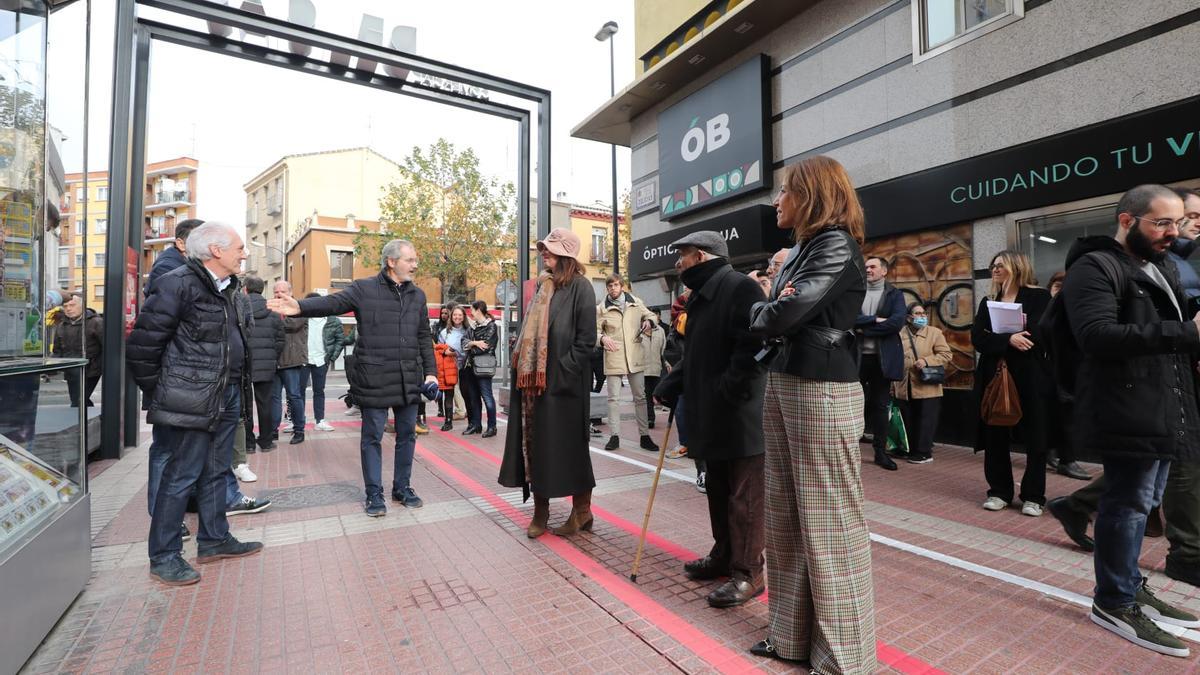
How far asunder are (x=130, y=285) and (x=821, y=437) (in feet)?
27.6

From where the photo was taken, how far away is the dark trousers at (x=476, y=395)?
29.0 ft

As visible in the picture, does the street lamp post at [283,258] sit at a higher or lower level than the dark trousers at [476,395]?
higher

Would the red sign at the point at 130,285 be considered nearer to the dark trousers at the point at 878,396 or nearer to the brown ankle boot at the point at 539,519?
the brown ankle boot at the point at 539,519

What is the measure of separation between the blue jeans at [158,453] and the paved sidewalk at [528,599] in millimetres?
446

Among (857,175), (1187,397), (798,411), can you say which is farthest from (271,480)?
(857,175)

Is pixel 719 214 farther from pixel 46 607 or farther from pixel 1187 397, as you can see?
pixel 46 607

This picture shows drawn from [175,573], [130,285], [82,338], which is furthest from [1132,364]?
[130,285]

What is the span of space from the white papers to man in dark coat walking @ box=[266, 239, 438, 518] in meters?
4.39

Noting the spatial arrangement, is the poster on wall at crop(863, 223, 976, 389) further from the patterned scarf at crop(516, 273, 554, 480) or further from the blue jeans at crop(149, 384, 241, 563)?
the blue jeans at crop(149, 384, 241, 563)

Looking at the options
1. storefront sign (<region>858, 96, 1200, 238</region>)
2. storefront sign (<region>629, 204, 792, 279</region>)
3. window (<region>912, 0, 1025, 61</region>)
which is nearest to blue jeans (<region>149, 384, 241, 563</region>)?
storefront sign (<region>629, 204, 792, 279</region>)

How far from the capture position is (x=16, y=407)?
277 cm

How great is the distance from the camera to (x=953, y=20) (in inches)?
302

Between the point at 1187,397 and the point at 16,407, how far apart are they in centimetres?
533

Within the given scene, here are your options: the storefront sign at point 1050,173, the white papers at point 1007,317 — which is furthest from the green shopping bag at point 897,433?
the storefront sign at point 1050,173
